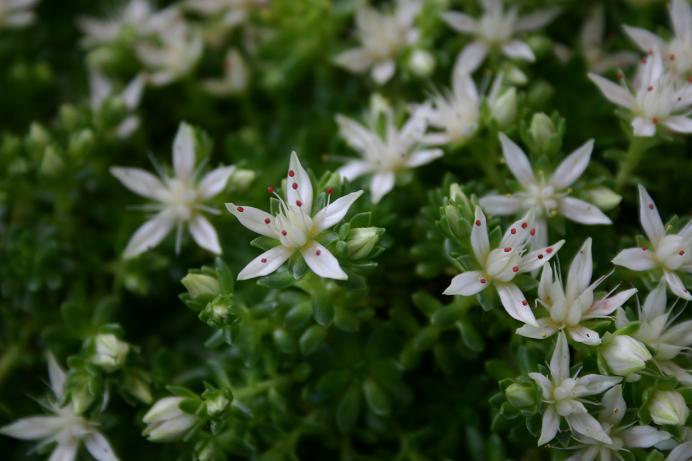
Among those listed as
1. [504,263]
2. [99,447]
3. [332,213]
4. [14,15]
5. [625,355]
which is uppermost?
[14,15]

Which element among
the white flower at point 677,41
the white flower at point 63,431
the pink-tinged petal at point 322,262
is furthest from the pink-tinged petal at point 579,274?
the white flower at point 63,431

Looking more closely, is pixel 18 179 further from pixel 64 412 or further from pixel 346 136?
pixel 346 136

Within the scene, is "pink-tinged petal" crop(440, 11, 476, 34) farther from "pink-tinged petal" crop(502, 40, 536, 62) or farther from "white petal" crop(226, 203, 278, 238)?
"white petal" crop(226, 203, 278, 238)

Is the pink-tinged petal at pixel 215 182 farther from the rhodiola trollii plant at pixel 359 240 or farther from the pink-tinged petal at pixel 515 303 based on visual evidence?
the pink-tinged petal at pixel 515 303

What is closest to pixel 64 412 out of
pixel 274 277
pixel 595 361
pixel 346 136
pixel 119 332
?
pixel 119 332

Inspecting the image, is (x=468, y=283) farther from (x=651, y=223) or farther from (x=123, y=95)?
(x=123, y=95)

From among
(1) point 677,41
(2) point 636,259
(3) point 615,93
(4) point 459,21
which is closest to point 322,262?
(2) point 636,259
